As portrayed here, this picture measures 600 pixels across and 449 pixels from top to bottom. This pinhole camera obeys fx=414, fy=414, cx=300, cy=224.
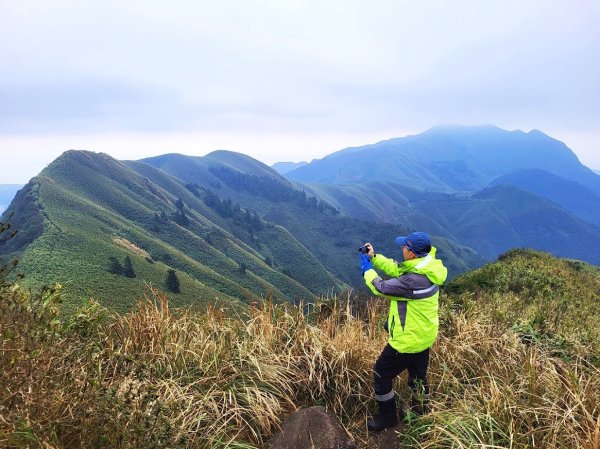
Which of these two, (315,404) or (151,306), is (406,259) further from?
(151,306)

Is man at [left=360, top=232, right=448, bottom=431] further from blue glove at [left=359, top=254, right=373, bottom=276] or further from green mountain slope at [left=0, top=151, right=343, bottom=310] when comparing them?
green mountain slope at [left=0, top=151, right=343, bottom=310]

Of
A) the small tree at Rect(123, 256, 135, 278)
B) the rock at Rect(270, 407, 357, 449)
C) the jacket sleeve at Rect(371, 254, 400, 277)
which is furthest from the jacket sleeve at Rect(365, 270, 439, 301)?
the small tree at Rect(123, 256, 135, 278)

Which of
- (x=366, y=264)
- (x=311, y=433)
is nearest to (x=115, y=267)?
(x=366, y=264)

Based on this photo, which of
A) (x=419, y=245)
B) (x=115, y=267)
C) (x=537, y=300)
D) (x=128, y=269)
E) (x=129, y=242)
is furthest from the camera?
(x=129, y=242)

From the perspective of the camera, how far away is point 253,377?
4441mm

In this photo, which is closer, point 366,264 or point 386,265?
point 386,265

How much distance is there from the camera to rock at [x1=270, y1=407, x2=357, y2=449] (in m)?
3.76

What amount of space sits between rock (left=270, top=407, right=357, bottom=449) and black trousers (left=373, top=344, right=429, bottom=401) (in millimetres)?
578

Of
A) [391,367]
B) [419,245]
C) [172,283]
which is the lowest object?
[172,283]

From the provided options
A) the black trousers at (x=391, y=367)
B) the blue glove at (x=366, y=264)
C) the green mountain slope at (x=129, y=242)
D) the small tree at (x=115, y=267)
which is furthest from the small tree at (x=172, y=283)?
the black trousers at (x=391, y=367)

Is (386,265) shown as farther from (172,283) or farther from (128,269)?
(128,269)

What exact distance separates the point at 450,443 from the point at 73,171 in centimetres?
13819

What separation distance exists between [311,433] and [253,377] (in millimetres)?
905

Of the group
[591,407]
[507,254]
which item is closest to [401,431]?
[591,407]
